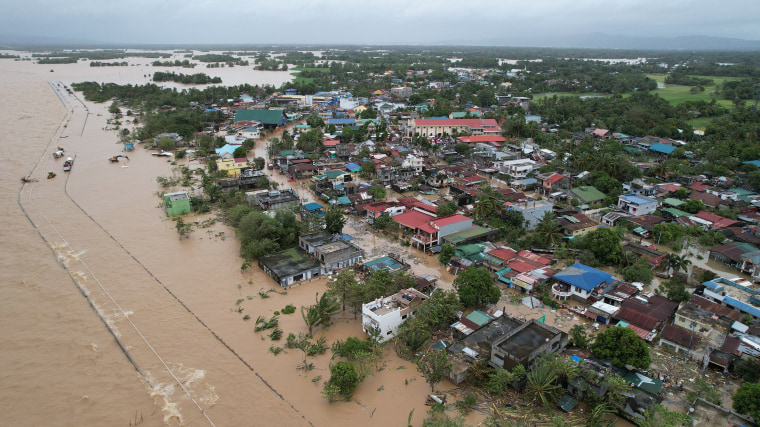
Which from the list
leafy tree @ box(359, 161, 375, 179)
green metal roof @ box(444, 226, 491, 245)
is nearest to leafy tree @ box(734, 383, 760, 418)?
green metal roof @ box(444, 226, 491, 245)

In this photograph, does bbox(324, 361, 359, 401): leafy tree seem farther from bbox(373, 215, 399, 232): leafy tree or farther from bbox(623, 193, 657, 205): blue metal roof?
bbox(623, 193, 657, 205): blue metal roof

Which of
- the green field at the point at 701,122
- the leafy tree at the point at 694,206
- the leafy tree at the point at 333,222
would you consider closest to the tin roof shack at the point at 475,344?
the leafy tree at the point at 333,222

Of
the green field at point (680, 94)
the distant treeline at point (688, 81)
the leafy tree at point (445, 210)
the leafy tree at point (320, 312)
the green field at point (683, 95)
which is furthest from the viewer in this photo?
the distant treeline at point (688, 81)

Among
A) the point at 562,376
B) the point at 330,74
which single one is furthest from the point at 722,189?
the point at 330,74

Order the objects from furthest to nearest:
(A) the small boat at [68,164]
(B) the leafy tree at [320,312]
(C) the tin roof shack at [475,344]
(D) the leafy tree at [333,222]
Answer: (A) the small boat at [68,164] → (D) the leafy tree at [333,222] → (B) the leafy tree at [320,312] → (C) the tin roof shack at [475,344]

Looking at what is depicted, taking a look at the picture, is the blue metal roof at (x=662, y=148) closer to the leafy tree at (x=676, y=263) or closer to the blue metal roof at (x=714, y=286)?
the leafy tree at (x=676, y=263)
